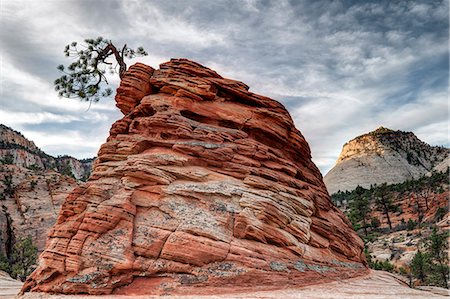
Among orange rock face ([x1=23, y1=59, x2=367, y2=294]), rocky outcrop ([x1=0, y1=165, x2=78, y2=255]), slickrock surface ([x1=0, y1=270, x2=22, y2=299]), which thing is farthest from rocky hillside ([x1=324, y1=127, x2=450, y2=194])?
slickrock surface ([x1=0, y1=270, x2=22, y2=299])

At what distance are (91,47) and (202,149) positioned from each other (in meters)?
18.5

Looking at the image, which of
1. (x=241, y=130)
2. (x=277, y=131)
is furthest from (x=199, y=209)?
(x=277, y=131)

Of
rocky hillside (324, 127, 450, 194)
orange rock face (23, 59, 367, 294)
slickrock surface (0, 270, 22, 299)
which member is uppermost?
rocky hillside (324, 127, 450, 194)

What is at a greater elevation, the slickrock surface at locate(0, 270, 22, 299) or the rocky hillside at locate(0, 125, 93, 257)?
the rocky hillside at locate(0, 125, 93, 257)

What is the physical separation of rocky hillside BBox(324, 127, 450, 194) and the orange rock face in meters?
148

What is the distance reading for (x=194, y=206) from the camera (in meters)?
18.5

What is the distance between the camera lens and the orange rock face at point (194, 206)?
15.8 m

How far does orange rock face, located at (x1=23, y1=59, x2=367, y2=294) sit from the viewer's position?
51.9ft

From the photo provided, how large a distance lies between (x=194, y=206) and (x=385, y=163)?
18037 centimetres

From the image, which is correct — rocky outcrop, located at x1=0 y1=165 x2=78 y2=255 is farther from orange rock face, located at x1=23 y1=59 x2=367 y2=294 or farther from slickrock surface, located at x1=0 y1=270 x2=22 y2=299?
orange rock face, located at x1=23 y1=59 x2=367 y2=294

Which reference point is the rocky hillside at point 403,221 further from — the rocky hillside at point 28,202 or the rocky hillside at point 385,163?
the rocky hillside at point 28,202

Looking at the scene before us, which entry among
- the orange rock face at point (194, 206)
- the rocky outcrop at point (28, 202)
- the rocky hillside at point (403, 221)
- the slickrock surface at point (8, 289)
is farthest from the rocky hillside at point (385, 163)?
the slickrock surface at point (8, 289)

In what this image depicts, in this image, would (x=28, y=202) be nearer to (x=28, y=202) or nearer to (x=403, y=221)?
(x=28, y=202)

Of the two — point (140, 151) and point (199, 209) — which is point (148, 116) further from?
point (199, 209)
